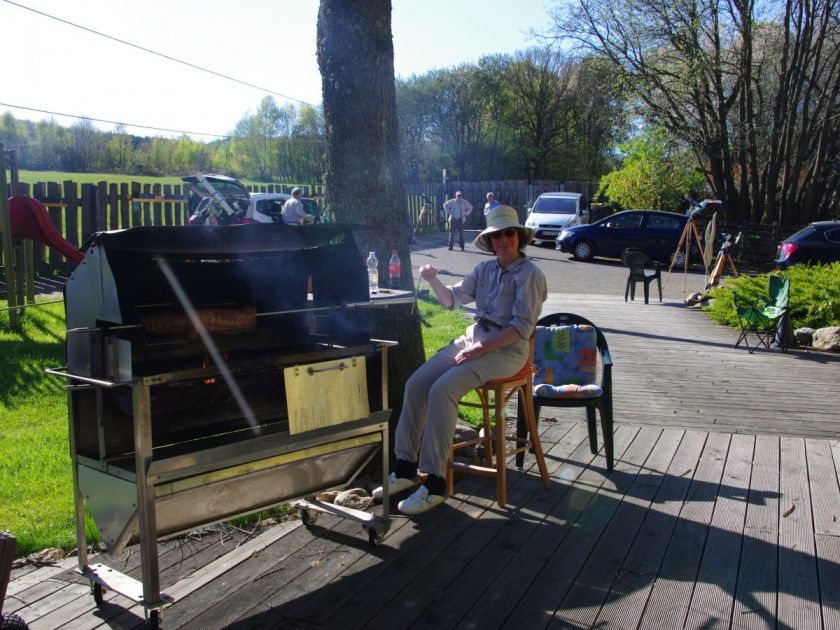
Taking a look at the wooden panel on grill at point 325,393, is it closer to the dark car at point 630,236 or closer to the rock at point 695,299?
the rock at point 695,299

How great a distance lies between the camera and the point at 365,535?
4.13m

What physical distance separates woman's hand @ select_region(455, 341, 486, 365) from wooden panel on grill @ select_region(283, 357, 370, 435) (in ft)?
2.13

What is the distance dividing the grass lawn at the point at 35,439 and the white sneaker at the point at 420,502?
1521mm

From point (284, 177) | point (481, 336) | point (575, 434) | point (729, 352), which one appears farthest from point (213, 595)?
point (284, 177)

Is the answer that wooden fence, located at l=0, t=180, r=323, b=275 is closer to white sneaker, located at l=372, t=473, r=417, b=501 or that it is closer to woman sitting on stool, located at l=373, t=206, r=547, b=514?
woman sitting on stool, located at l=373, t=206, r=547, b=514

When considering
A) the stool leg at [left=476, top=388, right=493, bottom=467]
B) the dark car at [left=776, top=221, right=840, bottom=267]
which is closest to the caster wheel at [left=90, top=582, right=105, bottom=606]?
the stool leg at [left=476, top=388, right=493, bottom=467]

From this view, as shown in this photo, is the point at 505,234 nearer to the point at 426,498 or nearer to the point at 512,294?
the point at 512,294

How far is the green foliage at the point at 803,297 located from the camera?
10969 mm

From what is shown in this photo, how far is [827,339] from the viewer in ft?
32.7

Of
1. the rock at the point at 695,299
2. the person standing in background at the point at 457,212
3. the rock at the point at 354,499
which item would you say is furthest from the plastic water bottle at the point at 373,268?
the person standing in background at the point at 457,212

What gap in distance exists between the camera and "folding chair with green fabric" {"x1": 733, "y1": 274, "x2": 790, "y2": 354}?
995 centimetres

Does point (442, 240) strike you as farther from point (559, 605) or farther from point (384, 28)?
point (559, 605)

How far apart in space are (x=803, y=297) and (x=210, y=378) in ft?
32.0

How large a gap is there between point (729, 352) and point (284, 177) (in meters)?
23.0
